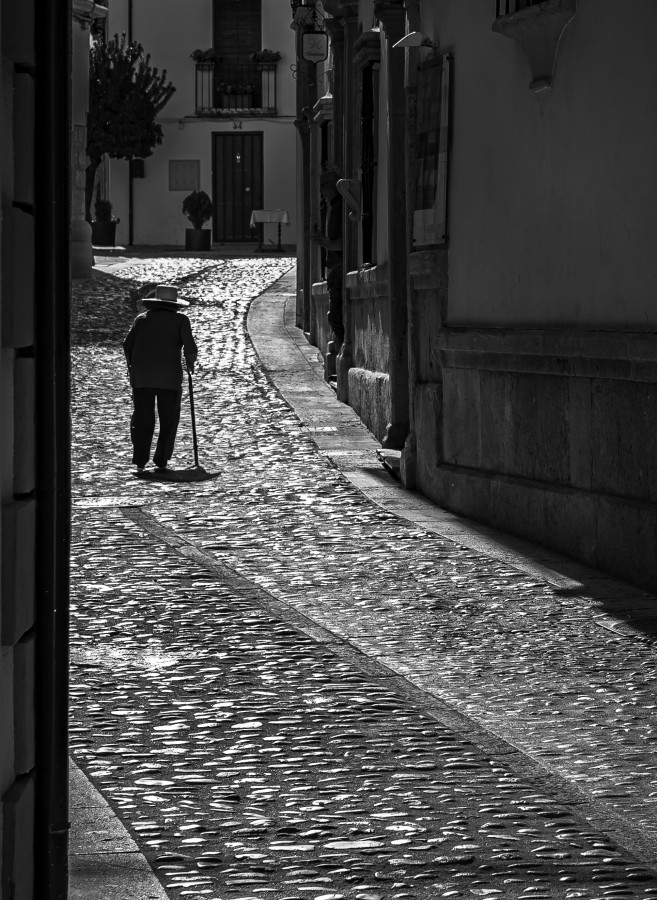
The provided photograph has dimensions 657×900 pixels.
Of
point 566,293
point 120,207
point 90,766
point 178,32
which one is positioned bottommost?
point 90,766

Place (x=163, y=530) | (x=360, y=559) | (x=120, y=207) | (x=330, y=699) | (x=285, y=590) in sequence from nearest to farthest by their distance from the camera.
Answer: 1. (x=330, y=699)
2. (x=285, y=590)
3. (x=360, y=559)
4. (x=163, y=530)
5. (x=120, y=207)

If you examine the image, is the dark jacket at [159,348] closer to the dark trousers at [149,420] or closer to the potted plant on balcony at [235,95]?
the dark trousers at [149,420]

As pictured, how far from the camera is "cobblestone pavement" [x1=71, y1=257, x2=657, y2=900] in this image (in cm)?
389

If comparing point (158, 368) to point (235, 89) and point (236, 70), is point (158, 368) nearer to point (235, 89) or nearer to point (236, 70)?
point (235, 89)

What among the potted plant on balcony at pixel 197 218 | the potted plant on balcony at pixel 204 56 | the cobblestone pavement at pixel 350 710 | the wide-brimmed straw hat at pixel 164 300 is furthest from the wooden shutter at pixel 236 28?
the cobblestone pavement at pixel 350 710

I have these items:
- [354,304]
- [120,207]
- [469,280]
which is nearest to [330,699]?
[469,280]

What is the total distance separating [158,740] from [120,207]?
39.0 metres

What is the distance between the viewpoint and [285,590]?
24.6 feet

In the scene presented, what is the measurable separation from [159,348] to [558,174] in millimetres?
4468

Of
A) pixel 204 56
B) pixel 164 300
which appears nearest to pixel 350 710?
pixel 164 300

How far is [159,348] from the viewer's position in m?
12.2

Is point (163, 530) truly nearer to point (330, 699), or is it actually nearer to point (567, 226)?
point (567, 226)

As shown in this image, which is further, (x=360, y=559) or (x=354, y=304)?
(x=354, y=304)

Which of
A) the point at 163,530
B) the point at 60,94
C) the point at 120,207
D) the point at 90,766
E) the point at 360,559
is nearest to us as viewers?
the point at 60,94
